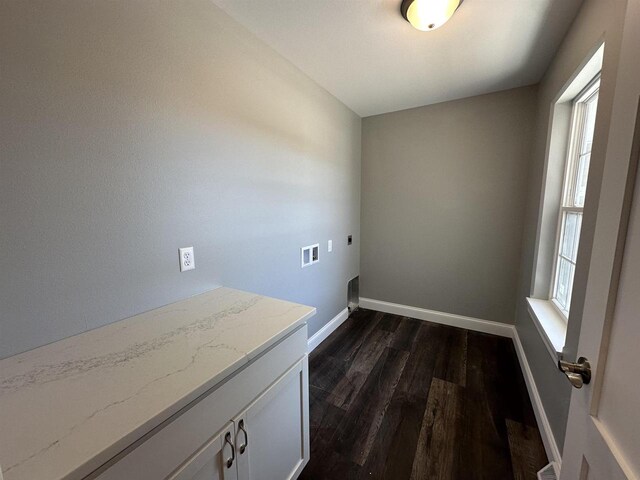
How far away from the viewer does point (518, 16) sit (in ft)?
4.46

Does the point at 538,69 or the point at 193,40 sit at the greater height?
the point at 538,69

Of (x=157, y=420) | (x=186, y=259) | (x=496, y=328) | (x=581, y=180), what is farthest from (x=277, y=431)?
(x=496, y=328)

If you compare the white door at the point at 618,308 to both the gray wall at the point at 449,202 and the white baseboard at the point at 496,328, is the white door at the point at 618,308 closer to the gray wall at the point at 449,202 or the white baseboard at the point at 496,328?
the white baseboard at the point at 496,328

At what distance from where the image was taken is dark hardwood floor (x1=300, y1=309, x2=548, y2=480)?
1.32m

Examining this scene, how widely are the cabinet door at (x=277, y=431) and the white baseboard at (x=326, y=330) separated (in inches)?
42.6

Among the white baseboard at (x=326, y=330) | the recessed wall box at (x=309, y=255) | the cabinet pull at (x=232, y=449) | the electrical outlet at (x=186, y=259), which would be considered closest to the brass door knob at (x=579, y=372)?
the cabinet pull at (x=232, y=449)

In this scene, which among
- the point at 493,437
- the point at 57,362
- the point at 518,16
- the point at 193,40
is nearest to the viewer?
the point at 57,362

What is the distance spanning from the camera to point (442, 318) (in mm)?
2775

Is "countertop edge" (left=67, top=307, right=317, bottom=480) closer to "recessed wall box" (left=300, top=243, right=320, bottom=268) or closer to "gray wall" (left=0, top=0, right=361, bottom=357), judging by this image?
"gray wall" (left=0, top=0, right=361, bottom=357)

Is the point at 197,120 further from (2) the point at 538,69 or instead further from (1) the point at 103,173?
(2) the point at 538,69

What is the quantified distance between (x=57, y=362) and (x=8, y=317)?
21cm

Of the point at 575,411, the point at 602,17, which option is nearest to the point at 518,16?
the point at 602,17

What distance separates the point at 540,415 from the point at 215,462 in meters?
1.79

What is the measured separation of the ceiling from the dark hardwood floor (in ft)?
7.50
